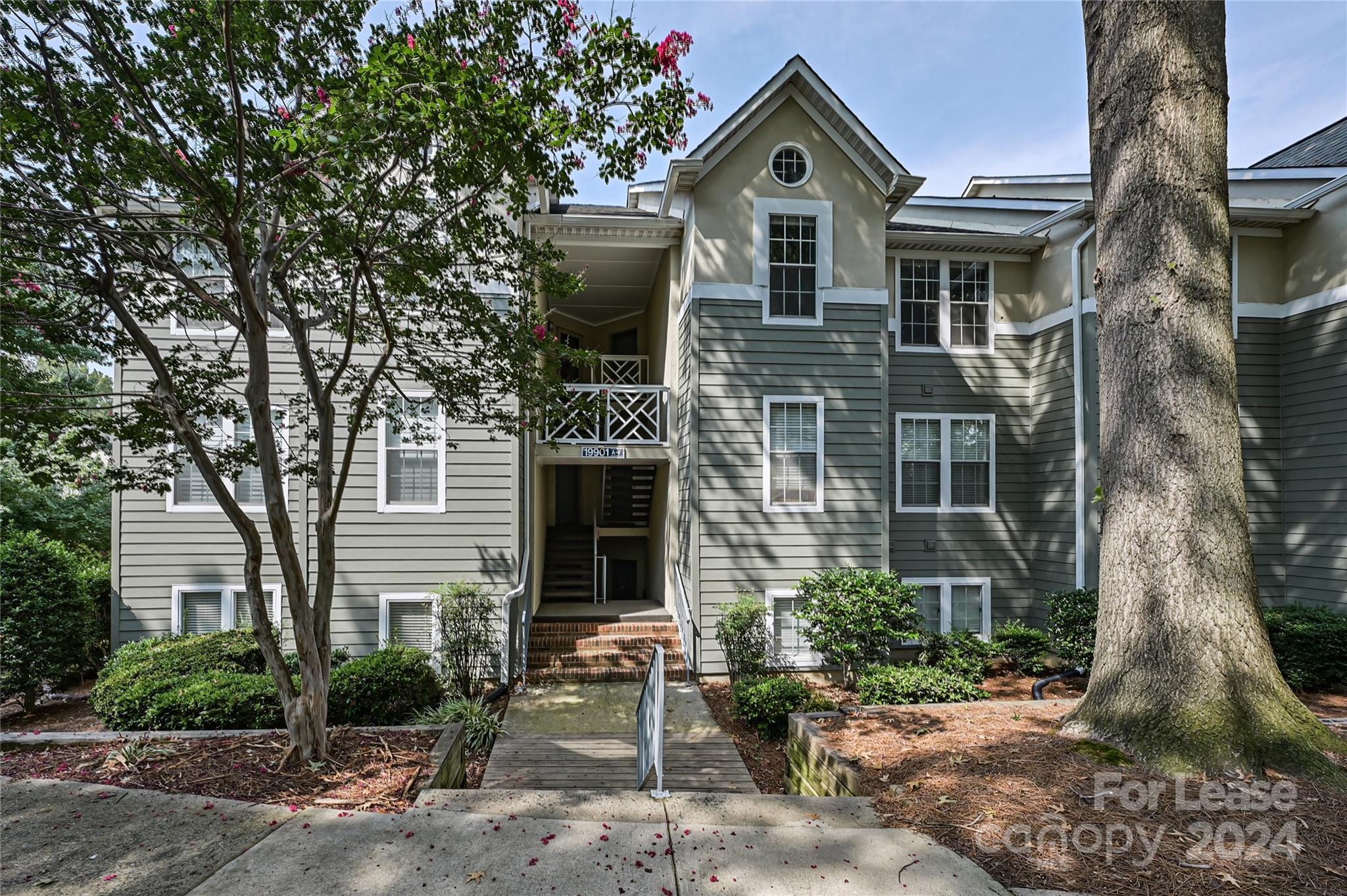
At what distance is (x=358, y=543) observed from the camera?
899cm

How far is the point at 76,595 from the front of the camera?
8211mm

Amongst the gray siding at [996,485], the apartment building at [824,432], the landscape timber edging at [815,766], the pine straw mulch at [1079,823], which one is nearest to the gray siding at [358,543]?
the apartment building at [824,432]

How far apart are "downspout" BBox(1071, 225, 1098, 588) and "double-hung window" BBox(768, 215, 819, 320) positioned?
3847mm

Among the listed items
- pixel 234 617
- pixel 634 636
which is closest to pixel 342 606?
pixel 234 617

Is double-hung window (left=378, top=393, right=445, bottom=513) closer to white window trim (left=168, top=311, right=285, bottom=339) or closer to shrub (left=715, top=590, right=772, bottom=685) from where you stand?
white window trim (left=168, top=311, right=285, bottom=339)

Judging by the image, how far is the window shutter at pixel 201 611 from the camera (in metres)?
8.84

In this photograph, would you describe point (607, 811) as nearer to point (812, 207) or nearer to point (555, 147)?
point (555, 147)

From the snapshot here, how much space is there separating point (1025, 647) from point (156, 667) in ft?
35.6

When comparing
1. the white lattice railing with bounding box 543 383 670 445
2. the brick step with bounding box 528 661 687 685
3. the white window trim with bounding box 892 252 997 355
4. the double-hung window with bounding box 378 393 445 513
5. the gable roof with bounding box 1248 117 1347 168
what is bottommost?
the brick step with bounding box 528 661 687 685

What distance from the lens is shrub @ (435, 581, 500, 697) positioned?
325 inches

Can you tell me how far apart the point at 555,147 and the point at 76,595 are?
875cm

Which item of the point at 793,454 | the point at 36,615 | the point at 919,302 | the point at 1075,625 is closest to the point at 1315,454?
the point at 1075,625

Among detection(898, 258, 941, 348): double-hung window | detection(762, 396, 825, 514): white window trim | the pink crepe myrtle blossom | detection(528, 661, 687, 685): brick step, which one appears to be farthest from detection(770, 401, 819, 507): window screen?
the pink crepe myrtle blossom

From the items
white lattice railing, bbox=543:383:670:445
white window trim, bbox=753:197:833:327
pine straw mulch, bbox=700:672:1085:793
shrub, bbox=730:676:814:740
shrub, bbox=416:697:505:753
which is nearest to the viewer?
pine straw mulch, bbox=700:672:1085:793
